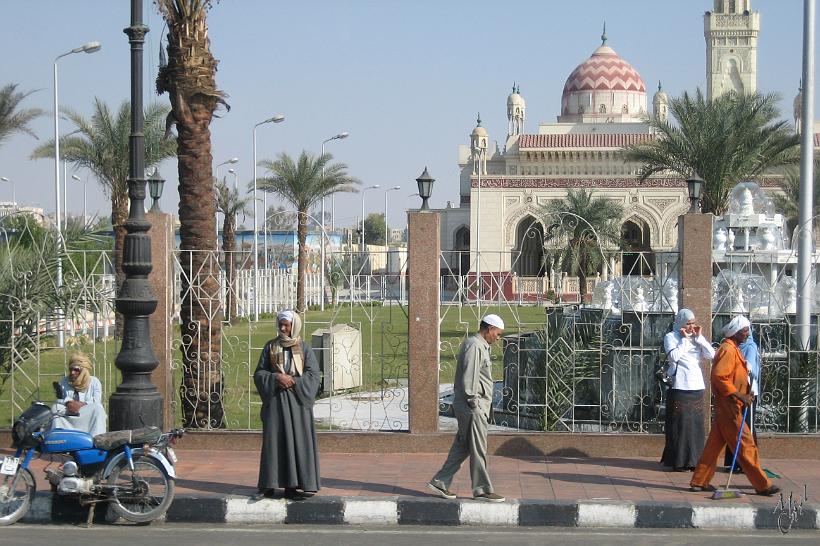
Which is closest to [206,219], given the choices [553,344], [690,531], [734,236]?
[553,344]

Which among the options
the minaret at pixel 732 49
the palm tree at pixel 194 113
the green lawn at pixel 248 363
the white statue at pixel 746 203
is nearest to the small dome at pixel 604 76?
the minaret at pixel 732 49

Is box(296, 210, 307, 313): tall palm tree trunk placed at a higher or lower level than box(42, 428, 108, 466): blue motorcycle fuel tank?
higher

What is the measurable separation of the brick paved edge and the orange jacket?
2.72 ft

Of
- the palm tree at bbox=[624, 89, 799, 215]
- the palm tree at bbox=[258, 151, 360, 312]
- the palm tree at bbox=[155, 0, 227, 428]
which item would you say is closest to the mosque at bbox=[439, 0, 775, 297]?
the palm tree at bbox=[258, 151, 360, 312]

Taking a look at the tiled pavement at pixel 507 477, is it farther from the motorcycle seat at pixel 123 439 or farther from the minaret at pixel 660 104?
the minaret at pixel 660 104

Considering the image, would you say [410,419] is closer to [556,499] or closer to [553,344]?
[553,344]

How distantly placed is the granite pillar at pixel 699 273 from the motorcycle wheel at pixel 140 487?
490 centimetres

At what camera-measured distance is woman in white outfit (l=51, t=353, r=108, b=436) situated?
826 centimetres

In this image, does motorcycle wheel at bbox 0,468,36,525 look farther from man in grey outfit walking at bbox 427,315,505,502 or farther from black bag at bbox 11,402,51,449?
man in grey outfit walking at bbox 427,315,505,502

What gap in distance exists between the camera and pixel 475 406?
8086mm

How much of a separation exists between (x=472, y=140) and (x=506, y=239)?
16.7 meters

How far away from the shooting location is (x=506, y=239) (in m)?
60.5

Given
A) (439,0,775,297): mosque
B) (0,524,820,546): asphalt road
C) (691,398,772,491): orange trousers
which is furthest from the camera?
(439,0,775,297): mosque

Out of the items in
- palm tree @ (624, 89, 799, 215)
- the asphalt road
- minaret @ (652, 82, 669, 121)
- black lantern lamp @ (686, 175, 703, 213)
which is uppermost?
minaret @ (652, 82, 669, 121)
